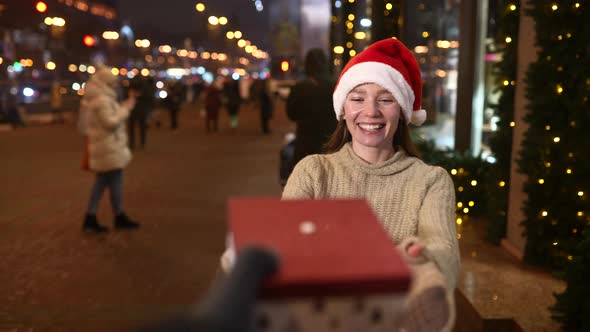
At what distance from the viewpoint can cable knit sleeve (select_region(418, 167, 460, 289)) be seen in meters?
2.23

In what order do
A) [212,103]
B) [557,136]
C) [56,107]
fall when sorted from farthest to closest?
[56,107]
[212,103]
[557,136]

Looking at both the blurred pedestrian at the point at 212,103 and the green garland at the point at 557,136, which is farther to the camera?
the blurred pedestrian at the point at 212,103

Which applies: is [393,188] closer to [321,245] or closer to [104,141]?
[321,245]

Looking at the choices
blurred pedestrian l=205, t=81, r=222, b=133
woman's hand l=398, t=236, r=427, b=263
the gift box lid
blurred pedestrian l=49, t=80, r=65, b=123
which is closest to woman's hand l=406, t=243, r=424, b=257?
woman's hand l=398, t=236, r=427, b=263

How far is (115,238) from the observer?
8539 millimetres

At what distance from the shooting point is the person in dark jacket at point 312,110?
781cm

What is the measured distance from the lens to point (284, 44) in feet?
116

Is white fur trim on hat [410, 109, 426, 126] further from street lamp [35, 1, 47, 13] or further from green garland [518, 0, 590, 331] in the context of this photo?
street lamp [35, 1, 47, 13]

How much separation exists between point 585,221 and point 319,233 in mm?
4736

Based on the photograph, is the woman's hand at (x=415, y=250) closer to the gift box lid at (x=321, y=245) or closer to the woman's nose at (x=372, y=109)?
the gift box lid at (x=321, y=245)

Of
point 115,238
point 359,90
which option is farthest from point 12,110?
point 359,90

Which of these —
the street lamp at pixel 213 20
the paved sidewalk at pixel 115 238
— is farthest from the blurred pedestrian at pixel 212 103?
the street lamp at pixel 213 20

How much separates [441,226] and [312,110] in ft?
17.9

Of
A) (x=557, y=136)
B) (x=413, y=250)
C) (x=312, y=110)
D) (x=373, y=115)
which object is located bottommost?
(x=413, y=250)
